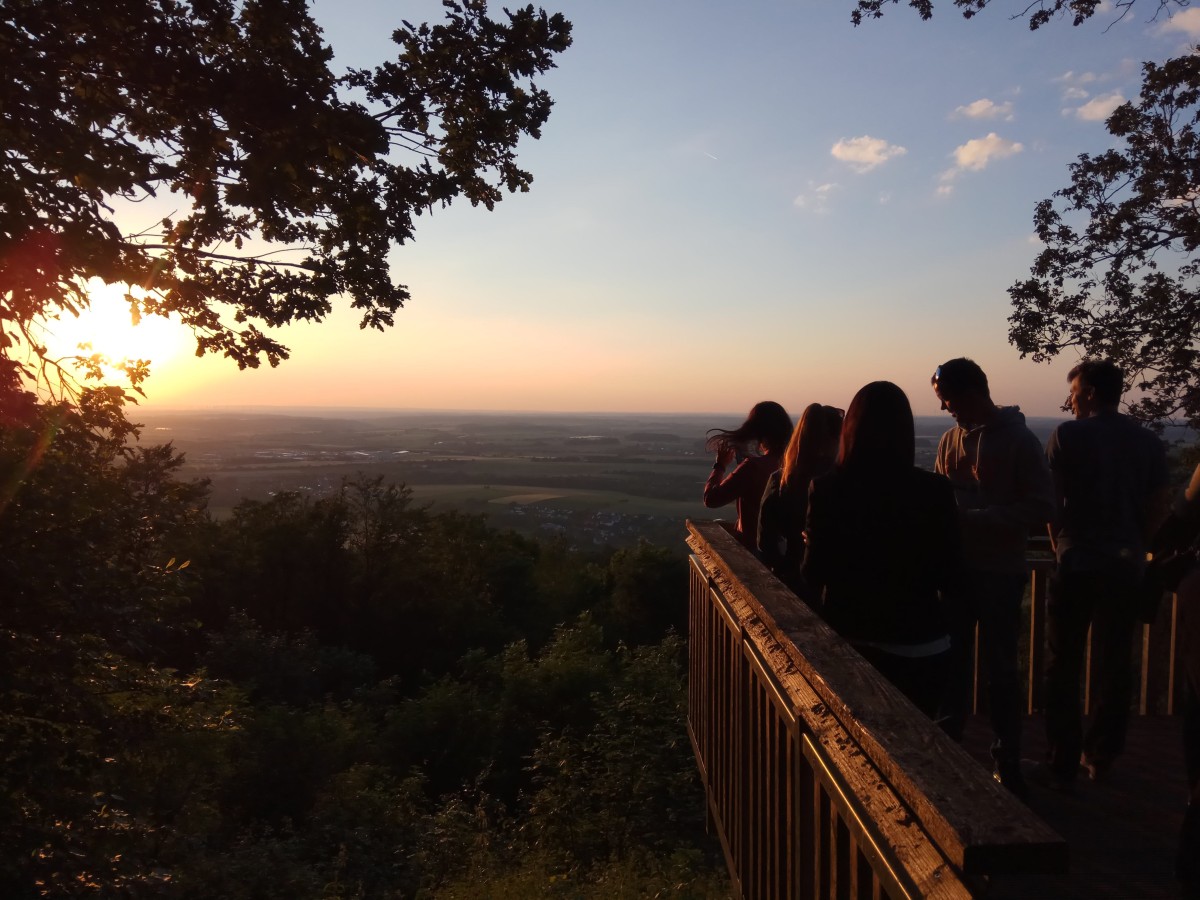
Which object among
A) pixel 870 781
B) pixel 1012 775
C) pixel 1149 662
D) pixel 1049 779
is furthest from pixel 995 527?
pixel 1149 662

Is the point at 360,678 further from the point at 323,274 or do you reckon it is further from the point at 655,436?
the point at 655,436

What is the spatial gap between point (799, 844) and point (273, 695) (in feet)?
100

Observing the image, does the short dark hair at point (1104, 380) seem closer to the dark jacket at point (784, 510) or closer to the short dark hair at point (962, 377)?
the short dark hair at point (962, 377)

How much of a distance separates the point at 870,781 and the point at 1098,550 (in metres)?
2.32

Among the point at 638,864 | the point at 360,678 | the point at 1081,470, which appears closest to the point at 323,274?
the point at 1081,470

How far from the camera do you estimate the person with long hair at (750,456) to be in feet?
12.5

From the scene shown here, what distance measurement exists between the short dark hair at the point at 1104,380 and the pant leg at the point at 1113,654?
665 mm

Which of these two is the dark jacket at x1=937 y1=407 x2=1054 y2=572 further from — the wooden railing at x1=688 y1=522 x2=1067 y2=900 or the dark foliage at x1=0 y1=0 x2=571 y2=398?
the dark foliage at x1=0 y1=0 x2=571 y2=398

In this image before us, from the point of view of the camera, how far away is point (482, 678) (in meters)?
32.2

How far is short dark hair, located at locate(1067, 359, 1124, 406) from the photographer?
10.6ft

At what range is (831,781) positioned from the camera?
1616 mm

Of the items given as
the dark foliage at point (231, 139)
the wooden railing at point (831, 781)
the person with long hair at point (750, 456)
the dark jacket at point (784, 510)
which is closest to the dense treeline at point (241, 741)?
the dark foliage at point (231, 139)

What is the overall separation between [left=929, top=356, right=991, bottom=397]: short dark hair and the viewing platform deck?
1.03 m

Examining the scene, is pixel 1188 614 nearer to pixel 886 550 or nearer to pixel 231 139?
pixel 886 550
